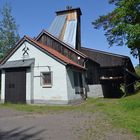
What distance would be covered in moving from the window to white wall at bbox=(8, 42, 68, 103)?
0.27m

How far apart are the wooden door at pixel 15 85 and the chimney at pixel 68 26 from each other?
7.90 m

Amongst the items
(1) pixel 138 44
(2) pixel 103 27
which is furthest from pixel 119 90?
(1) pixel 138 44

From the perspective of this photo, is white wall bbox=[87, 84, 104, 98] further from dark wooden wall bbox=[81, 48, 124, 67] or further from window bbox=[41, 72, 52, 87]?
dark wooden wall bbox=[81, 48, 124, 67]

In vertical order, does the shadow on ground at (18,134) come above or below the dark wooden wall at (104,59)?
below

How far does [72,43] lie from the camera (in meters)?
30.0

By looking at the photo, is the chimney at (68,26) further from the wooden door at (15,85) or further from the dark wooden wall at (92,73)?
the wooden door at (15,85)

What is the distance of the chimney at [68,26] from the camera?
30812 millimetres

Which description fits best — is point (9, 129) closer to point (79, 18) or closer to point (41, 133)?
point (41, 133)

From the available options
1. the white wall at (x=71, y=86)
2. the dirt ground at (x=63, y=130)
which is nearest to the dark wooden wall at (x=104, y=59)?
the white wall at (x=71, y=86)

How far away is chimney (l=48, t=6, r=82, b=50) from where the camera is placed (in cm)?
3081

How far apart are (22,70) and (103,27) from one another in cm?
1761

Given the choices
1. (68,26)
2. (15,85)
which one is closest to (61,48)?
(15,85)

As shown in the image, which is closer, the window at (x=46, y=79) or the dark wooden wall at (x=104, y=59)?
the window at (x=46, y=79)

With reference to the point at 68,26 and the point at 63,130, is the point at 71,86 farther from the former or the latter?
the point at 63,130
